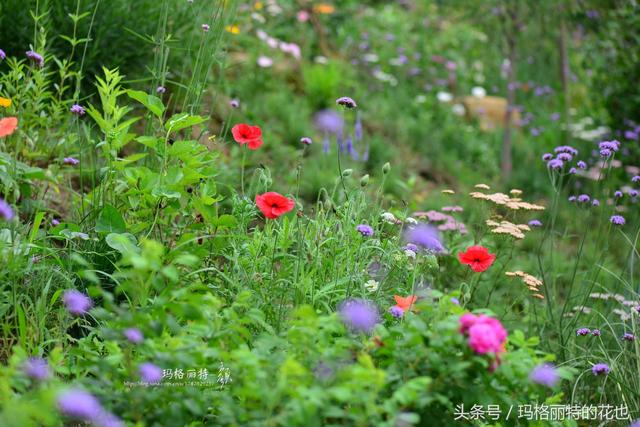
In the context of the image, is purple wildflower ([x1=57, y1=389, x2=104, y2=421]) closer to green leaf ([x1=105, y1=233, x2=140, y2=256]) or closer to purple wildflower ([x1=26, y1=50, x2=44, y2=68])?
green leaf ([x1=105, y1=233, x2=140, y2=256])

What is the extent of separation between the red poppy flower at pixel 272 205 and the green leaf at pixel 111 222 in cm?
62

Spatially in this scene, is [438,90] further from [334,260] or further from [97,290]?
[97,290]

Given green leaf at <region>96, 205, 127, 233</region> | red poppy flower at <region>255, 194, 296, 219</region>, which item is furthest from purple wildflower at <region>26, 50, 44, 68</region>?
red poppy flower at <region>255, 194, 296, 219</region>

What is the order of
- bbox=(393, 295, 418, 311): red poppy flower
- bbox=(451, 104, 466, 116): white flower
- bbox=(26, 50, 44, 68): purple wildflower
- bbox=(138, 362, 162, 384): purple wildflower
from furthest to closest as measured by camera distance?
bbox=(451, 104, 466, 116): white flower, bbox=(26, 50, 44, 68): purple wildflower, bbox=(393, 295, 418, 311): red poppy flower, bbox=(138, 362, 162, 384): purple wildflower

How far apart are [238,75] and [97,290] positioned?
12.4ft

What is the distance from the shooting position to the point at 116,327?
5.87ft

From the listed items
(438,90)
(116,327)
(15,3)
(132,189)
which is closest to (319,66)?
(438,90)

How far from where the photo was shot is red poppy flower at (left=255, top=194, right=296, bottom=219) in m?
1.93

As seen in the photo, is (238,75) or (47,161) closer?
(47,161)

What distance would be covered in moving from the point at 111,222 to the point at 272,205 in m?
0.66

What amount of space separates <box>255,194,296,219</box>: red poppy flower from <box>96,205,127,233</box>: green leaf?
2.03ft

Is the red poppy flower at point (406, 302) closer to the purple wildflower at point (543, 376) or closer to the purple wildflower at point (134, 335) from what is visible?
the purple wildflower at point (543, 376)

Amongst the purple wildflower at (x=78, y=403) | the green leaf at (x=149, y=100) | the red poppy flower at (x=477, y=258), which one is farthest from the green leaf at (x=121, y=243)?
the red poppy flower at (x=477, y=258)

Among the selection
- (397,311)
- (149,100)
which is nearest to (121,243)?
(149,100)
